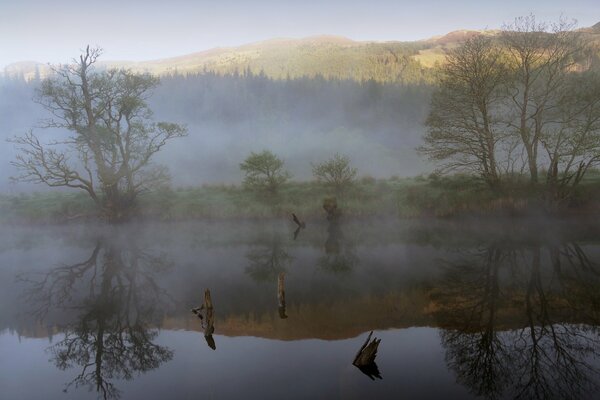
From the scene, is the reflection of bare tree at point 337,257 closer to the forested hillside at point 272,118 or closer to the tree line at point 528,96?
the tree line at point 528,96

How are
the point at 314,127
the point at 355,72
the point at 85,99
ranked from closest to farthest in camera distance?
the point at 85,99
the point at 314,127
the point at 355,72

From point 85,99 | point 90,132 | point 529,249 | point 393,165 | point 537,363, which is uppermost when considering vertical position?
point 85,99

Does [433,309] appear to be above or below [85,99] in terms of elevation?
below

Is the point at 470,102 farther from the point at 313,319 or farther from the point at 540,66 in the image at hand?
the point at 313,319

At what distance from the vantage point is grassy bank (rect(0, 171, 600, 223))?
3944 cm

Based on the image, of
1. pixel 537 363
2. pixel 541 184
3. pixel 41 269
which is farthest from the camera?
pixel 541 184

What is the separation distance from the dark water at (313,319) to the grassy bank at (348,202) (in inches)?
242

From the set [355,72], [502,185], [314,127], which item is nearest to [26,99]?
[314,127]

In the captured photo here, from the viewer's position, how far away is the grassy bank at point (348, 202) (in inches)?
1553

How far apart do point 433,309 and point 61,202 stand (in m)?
42.7

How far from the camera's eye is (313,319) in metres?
17.6

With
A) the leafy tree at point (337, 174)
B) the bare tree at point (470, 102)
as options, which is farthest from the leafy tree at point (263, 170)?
the bare tree at point (470, 102)

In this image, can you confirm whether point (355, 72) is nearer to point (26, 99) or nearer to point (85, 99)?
point (26, 99)

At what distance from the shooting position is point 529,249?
2767 cm
